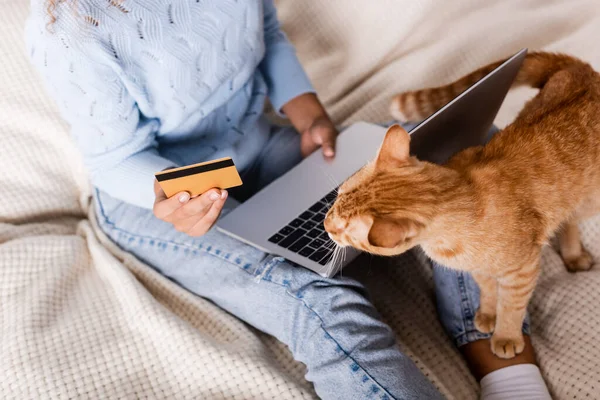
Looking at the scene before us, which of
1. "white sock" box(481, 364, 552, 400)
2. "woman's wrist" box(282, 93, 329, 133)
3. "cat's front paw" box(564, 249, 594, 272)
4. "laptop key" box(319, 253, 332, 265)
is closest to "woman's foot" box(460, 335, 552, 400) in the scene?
"white sock" box(481, 364, 552, 400)

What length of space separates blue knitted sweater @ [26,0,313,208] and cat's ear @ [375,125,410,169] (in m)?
0.41

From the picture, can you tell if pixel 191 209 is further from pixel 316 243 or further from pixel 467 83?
pixel 467 83

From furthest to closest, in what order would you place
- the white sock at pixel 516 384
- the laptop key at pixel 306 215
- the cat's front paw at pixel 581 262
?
the cat's front paw at pixel 581 262 < the laptop key at pixel 306 215 < the white sock at pixel 516 384

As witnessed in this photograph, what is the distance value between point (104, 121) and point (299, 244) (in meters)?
0.44

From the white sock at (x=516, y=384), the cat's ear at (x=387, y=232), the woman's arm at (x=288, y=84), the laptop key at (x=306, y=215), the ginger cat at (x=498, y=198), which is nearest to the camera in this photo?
the cat's ear at (x=387, y=232)

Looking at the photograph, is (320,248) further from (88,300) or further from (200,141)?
(88,300)

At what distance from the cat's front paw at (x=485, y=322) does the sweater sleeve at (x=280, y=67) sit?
2.21 feet

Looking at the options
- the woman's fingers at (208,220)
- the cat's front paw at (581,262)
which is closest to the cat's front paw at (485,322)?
the cat's front paw at (581,262)

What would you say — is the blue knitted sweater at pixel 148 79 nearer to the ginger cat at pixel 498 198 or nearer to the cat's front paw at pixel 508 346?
the ginger cat at pixel 498 198

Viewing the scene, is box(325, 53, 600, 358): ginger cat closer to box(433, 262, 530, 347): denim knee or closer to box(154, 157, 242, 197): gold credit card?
box(433, 262, 530, 347): denim knee

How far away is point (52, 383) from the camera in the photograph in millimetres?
845

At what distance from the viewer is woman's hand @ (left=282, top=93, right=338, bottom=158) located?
115cm

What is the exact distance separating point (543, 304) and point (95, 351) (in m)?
0.92

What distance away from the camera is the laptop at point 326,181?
2.84ft
